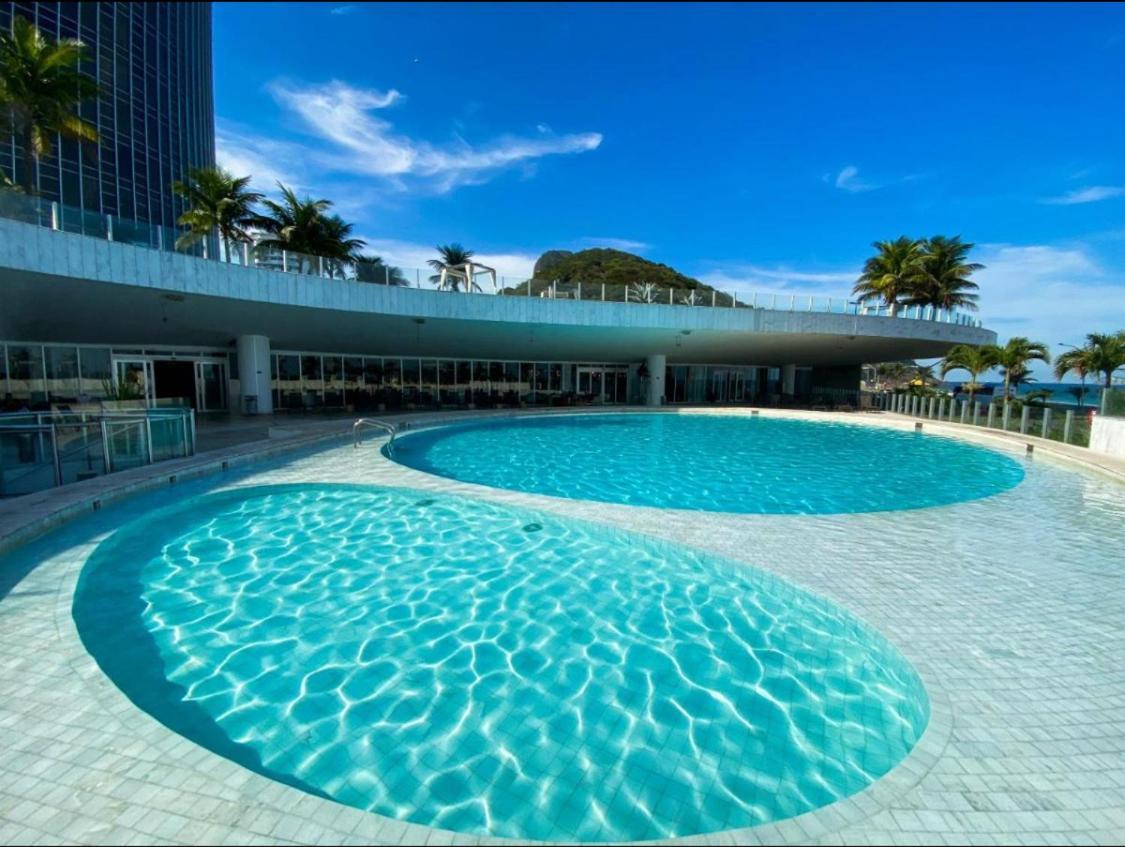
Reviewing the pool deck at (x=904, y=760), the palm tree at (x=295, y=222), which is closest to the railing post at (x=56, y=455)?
the pool deck at (x=904, y=760)

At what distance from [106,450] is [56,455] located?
2.69ft

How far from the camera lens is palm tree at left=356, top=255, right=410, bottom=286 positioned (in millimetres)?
16125

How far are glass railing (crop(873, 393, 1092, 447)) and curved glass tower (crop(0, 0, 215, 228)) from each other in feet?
137

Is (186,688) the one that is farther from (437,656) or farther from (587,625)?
(587,625)

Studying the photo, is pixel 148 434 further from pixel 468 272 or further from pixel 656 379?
pixel 656 379

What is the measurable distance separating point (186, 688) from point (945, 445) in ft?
60.7

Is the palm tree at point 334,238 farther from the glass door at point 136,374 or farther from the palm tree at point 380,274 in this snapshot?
the glass door at point 136,374

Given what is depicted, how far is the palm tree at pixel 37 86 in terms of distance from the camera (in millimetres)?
12672

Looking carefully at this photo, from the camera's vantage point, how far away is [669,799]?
2.65 m

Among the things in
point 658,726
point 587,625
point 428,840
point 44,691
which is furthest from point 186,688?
point 658,726

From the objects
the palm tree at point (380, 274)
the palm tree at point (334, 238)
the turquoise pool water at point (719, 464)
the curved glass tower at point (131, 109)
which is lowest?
the turquoise pool water at point (719, 464)

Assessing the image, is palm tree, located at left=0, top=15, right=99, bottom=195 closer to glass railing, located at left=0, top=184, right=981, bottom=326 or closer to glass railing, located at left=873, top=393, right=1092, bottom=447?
glass railing, located at left=0, top=184, right=981, bottom=326

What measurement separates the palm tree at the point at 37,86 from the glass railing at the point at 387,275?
3.84m

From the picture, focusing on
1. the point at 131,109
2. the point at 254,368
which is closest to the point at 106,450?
the point at 254,368
